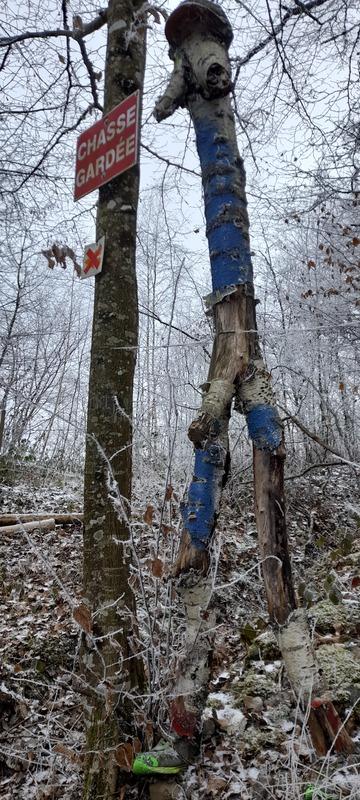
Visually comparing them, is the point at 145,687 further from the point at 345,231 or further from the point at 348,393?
the point at 348,393

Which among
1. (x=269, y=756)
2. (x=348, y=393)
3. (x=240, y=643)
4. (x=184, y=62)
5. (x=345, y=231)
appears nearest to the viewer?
(x=184, y=62)

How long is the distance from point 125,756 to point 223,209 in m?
2.02

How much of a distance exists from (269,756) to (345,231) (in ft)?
20.6

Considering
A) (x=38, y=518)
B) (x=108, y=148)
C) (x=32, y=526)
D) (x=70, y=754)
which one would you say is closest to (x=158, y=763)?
(x=70, y=754)

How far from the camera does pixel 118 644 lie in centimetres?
191

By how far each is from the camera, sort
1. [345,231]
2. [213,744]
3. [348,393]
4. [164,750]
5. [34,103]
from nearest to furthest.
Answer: [164,750]
[213,744]
[34,103]
[345,231]
[348,393]

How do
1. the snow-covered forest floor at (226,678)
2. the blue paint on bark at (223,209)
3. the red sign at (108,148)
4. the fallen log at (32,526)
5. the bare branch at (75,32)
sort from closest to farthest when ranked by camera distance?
the blue paint on bark at (223,209)
the snow-covered forest floor at (226,678)
the red sign at (108,148)
the bare branch at (75,32)
the fallen log at (32,526)

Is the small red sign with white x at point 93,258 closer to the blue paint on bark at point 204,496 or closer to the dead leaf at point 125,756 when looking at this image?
the blue paint on bark at point 204,496

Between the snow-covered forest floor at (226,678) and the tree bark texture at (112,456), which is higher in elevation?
the tree bark texture at (112,456)

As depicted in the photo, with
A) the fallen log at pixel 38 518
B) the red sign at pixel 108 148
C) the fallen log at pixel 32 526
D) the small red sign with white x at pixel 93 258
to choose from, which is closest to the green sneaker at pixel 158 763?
the small red sign with white x at pixel 93 258

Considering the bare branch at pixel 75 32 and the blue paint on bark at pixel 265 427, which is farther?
the bare branch at pixel 75 32

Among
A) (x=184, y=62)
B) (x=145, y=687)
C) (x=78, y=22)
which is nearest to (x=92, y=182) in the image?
(x=184, y=62)

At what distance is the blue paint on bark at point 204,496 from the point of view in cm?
157

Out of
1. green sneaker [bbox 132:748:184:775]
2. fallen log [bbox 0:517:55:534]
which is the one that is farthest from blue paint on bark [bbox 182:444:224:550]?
fallen log [bbox 0:517:55:534]
